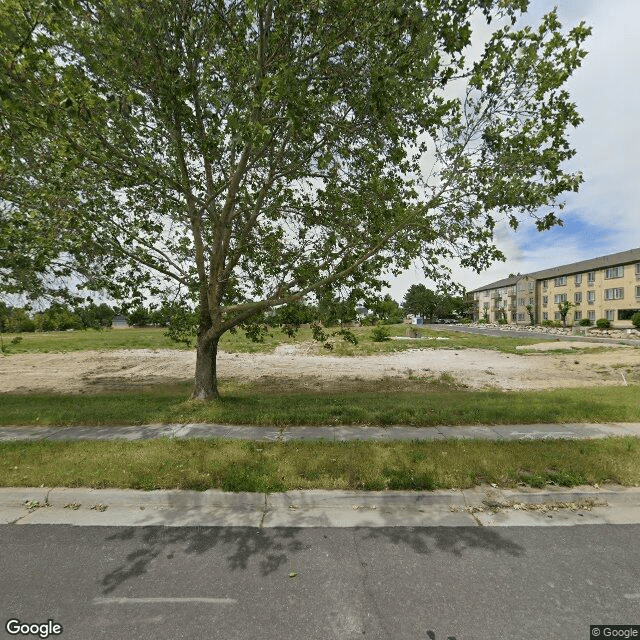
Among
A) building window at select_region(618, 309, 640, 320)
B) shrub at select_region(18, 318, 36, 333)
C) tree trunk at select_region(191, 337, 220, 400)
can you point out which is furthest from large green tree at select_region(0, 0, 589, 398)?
building window at select_region(618, 309, 640, 320)

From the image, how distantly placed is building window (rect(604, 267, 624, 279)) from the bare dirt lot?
38.5 metres

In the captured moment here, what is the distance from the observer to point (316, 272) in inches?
348

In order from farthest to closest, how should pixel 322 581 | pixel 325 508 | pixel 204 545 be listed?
pixel 325 508
pixel 204 545
pixel 322 581

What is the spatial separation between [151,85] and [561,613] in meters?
8.67

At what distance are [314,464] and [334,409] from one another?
3000mm

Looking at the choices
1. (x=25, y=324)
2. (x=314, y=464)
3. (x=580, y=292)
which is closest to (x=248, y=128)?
(x=314, y=464)

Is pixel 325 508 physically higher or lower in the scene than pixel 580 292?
lower

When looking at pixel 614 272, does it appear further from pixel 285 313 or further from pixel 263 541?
pixel 263 541

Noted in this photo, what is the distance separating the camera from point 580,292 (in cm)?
5681

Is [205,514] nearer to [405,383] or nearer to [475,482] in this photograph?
[475,482]

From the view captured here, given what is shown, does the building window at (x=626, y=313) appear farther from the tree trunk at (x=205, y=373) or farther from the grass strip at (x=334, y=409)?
the tree trunk at (x=205, y=373)

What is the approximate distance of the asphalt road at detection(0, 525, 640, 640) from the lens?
2600 millimetres

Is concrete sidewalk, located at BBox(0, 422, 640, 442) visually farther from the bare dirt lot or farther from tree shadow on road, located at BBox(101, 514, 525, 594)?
the bare dirt lot

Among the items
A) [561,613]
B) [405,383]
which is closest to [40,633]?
[561,613]
